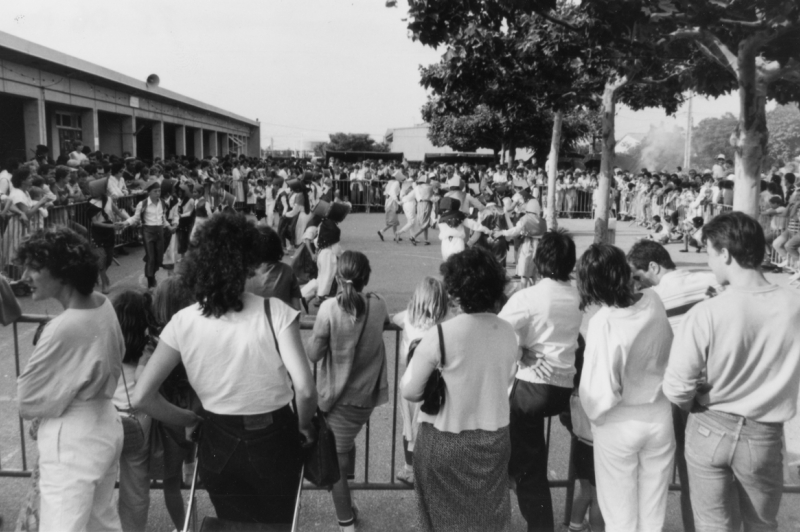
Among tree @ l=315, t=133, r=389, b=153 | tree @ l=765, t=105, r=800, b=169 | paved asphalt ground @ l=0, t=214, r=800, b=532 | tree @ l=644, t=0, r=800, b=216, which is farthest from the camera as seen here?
tree @ l=315, t=133, r=389, b=153

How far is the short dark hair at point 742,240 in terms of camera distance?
2875 millimetres

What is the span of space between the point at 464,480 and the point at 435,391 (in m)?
0.40

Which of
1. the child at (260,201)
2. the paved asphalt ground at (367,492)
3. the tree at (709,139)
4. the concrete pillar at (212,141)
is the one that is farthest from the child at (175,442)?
the tree at (709,139)

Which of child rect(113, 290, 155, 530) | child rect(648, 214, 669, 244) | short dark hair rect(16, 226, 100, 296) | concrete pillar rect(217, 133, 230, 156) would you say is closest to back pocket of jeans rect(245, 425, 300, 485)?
child rect(113, 290, 155, 530)

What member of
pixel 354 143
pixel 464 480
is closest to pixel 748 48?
pixel 464 480

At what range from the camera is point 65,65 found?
803 inches

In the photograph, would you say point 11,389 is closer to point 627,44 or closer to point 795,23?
point 627,44

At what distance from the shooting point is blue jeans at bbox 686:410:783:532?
2850 millimetres

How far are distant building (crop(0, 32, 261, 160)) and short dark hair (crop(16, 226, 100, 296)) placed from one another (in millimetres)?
14523

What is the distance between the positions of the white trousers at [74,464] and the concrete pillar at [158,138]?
1270 inches

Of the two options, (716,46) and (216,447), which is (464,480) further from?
(716,46)

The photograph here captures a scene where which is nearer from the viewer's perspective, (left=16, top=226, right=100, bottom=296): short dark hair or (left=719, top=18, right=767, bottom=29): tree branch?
(left=16, top=226, right=100, bottom=296): short dark hair

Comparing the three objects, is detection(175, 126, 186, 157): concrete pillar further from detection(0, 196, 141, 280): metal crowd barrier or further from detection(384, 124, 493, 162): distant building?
detection(384, 124, 493, 162): distant building

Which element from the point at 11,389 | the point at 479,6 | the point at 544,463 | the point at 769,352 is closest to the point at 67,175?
the point at 11,389
